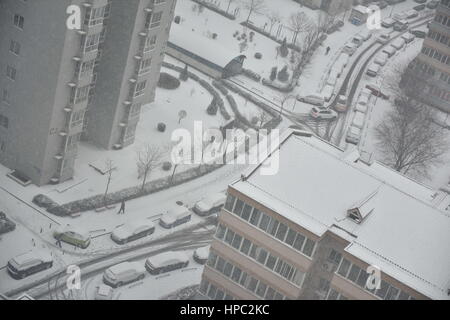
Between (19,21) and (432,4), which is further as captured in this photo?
(432,4)

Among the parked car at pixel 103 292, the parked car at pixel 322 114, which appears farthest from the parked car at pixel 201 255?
the parked car at pixel 322 114

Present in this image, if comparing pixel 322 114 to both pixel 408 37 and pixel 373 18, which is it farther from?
pixel 373 18

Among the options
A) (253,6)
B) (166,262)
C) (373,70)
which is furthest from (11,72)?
(253,6)

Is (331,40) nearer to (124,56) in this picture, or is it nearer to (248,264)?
(124,56)

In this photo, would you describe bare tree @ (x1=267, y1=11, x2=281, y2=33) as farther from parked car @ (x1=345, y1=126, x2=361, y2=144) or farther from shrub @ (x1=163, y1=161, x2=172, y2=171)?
shrub @ (x1=163, y1=161, x2=172, y2=171)

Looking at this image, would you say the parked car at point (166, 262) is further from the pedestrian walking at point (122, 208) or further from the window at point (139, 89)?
the window at point (139, 89)

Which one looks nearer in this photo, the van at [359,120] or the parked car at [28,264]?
the parked car at [28,264]

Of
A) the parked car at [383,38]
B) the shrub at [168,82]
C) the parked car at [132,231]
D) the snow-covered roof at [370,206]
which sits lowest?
the parked car at [132,231]

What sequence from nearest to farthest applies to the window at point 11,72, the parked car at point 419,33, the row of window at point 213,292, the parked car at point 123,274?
the row of window at point 213,292
the parked car at point 123,274
the window at point 11,72
the parked car at point 419,33
